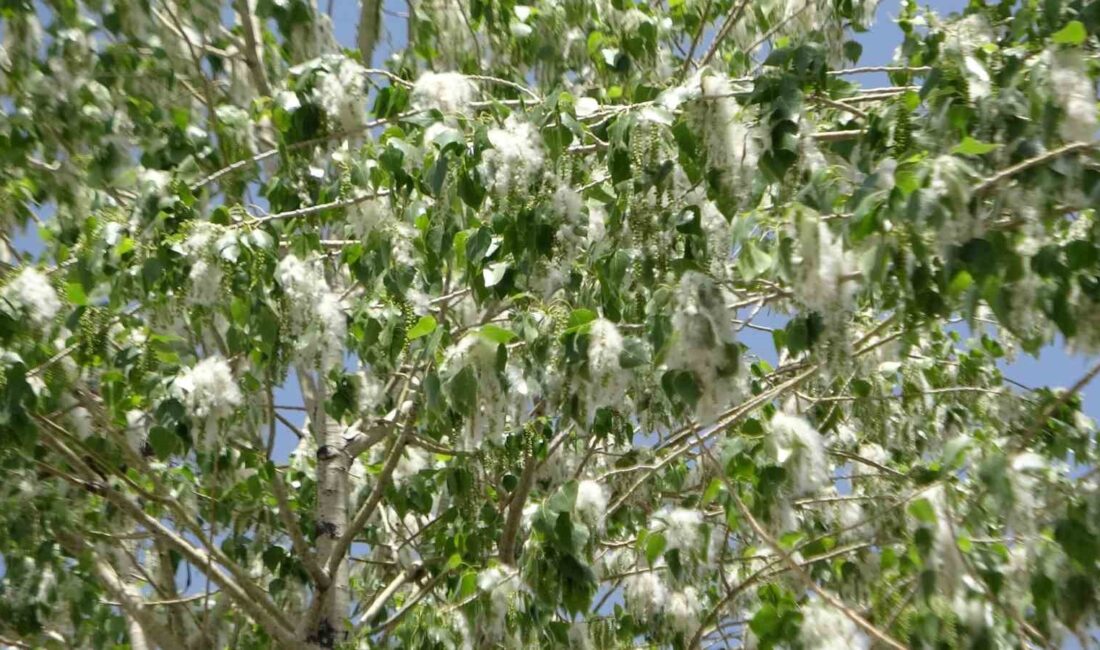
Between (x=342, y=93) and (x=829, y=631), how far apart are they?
5.19 feet

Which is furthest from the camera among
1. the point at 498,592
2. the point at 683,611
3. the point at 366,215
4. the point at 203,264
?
the point at 683,611

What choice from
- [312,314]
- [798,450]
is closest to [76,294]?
[312,314]

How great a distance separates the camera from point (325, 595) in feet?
13.2

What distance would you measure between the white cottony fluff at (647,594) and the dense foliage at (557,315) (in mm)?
14

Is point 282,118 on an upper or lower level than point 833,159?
upper

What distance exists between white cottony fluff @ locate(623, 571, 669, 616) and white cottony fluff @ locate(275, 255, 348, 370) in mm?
1135

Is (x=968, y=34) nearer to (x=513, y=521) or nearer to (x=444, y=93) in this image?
(x=444, y=93)

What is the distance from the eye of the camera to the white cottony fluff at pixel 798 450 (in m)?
2.73

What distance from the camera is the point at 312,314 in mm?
3148

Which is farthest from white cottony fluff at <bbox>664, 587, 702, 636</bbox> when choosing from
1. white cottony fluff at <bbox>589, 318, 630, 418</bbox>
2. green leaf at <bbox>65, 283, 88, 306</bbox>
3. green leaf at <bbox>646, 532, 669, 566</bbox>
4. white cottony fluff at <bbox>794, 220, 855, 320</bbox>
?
green leaf at <bbox>65, 283, 88, 306</bbox>

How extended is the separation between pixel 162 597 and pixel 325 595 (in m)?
0.87

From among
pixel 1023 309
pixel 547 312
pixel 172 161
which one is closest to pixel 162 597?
pixel 172 161

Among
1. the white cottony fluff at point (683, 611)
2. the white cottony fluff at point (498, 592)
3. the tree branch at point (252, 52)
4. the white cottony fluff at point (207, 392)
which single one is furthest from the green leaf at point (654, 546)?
the tree branch at point (252, 52)

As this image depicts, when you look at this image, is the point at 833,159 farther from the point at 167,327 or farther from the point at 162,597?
the point at 162,597
